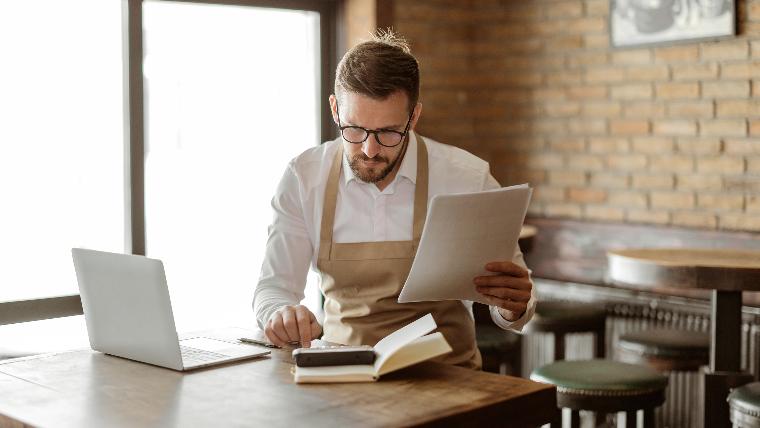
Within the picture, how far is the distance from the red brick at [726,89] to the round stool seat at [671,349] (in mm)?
1051

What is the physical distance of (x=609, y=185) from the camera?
4.70m

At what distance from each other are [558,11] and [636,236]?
3.88 feet

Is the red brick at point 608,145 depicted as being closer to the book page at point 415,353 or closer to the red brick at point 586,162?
the red brick at point 586,162

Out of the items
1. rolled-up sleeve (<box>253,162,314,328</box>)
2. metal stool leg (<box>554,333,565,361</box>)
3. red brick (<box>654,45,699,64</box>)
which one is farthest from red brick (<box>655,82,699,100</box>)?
rolled-up sleeve (<box>253,162,314,328</box>)

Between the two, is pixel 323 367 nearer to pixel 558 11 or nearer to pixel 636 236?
pixel 636 236

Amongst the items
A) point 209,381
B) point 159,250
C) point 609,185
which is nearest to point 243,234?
point 159,250

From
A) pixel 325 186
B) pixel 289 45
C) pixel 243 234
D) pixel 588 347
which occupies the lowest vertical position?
pixel 588 347

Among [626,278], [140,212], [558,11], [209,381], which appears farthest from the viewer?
[558,11]

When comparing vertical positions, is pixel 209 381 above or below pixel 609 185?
below

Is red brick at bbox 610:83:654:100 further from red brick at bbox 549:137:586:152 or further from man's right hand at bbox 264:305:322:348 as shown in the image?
man's right hand at bbox 264:305:322:348

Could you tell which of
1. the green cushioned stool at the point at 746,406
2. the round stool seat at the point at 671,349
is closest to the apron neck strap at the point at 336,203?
the green cushioned stool at the point at 746,406

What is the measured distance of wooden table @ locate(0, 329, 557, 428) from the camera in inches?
68.1

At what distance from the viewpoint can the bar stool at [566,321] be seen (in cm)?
416

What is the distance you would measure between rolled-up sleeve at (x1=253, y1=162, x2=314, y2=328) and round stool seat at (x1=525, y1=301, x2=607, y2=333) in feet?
5.52
